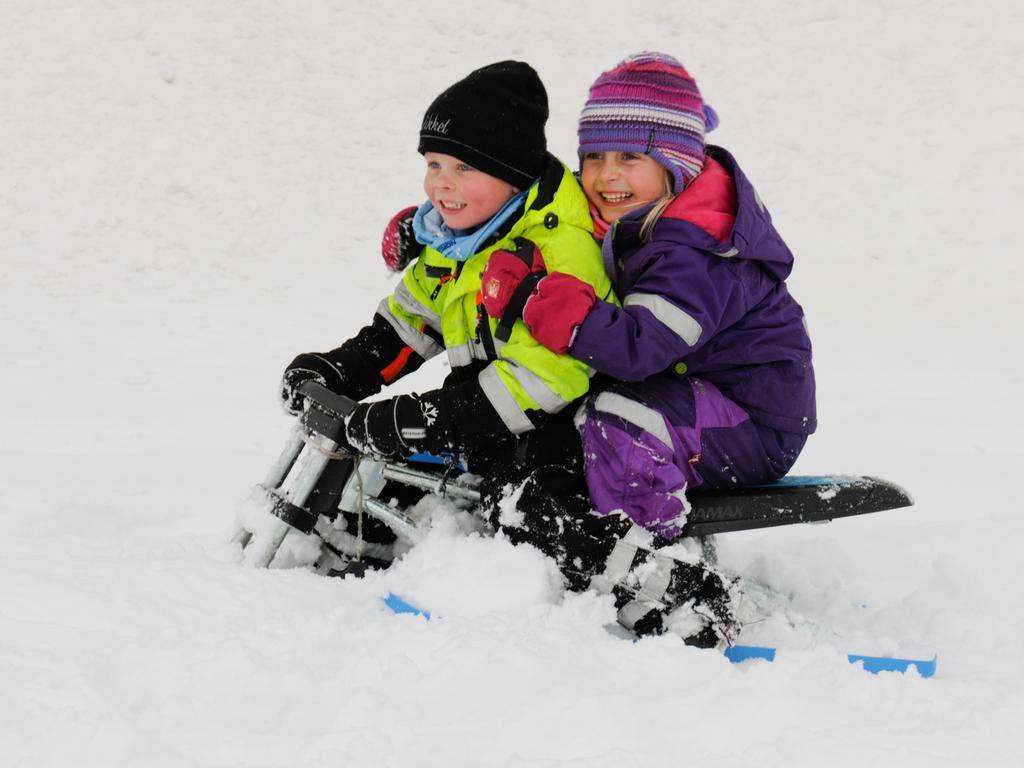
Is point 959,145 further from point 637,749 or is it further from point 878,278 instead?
point 637,749

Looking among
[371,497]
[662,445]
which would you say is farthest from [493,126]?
[371,497]

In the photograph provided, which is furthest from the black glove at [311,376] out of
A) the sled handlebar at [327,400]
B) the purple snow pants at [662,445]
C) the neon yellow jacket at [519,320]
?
the purple snow pants at [662,445]

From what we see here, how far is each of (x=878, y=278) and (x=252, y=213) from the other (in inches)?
214

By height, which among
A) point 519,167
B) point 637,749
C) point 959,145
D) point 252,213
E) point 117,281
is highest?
point 959,145

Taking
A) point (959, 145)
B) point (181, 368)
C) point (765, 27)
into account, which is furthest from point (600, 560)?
point (765, 27)

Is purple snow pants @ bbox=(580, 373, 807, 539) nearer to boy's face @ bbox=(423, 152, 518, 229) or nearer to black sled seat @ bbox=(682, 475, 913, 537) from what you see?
black sled seat @ bbox=(682, 475, 913, 537)

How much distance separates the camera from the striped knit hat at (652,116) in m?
3.18

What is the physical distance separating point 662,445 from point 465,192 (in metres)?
0.94

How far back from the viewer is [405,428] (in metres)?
3.00

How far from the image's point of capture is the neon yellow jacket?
2.93 m

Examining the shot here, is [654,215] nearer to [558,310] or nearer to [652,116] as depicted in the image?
[652,116]

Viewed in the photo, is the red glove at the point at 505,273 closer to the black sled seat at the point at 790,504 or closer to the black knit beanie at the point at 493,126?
the black knit beanie at the point at 493,126

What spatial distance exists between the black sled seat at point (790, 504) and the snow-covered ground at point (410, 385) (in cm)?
35

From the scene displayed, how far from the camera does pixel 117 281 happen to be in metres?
8.30
